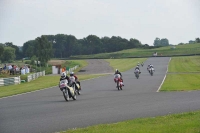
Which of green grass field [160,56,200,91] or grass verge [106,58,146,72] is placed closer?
green grass field [160,56,200,91]

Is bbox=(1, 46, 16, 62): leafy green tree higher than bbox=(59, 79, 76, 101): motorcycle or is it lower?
higher

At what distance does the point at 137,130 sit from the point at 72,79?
499 inches

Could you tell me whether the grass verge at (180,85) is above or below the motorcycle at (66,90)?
below

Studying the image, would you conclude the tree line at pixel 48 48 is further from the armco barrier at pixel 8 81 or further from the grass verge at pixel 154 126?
the grass verge at pixel 154 126

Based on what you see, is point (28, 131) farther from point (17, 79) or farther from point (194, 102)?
point (17, 79)

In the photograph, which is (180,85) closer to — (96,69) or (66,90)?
(66,90)

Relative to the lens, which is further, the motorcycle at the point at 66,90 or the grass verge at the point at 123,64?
the grass verge at the point at 123,64

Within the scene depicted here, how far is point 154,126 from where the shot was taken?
33.7ft

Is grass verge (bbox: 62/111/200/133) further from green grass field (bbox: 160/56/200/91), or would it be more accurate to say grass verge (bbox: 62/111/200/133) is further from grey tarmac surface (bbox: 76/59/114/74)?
grey tarmac surface (bbox: 76/59/114/74)

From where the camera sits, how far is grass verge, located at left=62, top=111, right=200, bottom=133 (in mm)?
9605

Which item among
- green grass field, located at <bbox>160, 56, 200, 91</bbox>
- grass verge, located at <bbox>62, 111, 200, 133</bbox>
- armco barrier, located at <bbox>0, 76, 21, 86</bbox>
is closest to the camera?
grass verge, located at <bbox>62, 111, 200, 133</bbox>

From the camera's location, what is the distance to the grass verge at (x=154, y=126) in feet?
31.5

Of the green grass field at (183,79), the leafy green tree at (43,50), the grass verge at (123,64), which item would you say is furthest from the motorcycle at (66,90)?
the grass verge at (123,64)

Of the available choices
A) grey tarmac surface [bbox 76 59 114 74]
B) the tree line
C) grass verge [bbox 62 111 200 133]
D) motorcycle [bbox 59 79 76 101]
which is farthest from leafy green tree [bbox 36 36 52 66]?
grass verge [bbox 62 111 200 133]
